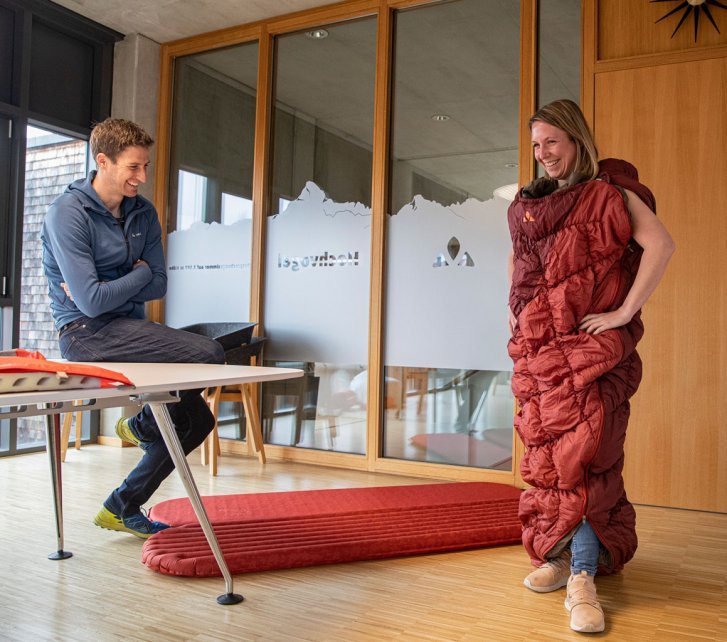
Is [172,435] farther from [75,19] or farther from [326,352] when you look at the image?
[75,19]

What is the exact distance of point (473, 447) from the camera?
3.87 meters

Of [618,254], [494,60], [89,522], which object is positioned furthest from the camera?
[494,60]

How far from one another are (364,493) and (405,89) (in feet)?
7.41

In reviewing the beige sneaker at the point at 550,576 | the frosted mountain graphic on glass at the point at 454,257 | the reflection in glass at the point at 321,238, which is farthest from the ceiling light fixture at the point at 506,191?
the beige sneaker at the point at 550,576

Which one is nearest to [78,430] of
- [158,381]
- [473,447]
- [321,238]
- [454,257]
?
[321,238]

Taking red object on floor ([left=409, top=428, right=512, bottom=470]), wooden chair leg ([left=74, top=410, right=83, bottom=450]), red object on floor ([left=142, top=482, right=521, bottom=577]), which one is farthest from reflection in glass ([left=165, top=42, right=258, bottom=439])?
red object on floor ([left=142, top=482, right=521, bottom=577])

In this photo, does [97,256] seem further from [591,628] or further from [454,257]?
[454,257]

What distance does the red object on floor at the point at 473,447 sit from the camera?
3.79m

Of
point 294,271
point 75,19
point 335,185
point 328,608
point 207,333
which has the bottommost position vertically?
point 328,608

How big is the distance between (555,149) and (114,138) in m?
1.45

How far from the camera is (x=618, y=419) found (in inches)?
83.7

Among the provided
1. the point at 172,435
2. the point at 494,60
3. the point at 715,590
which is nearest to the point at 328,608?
the point at 172,435

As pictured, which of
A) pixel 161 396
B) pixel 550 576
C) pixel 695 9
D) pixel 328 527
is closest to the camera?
pixel 161 396

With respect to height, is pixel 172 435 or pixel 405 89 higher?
pixel 405 89
